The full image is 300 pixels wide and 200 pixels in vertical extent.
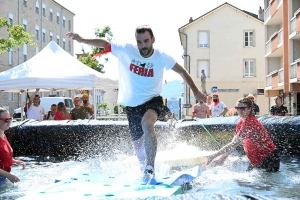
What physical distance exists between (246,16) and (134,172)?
34416 millimetres

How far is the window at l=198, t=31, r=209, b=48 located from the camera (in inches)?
1500

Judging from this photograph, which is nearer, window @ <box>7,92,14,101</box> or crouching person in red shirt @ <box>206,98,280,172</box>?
crouching person in red shirt @ <box>206,98,280,172</box>

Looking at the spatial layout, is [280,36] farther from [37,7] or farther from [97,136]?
[37,7]

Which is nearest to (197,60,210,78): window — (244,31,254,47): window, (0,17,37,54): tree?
(244,31,254,47): window

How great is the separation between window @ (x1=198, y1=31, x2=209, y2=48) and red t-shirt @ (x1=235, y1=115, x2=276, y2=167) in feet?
110

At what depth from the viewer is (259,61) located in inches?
1485

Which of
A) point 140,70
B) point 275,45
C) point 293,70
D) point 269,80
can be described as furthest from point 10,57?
point 140,70

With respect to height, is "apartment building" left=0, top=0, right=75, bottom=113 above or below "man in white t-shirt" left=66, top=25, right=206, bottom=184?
above

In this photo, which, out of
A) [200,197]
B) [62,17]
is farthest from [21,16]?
[200,197]

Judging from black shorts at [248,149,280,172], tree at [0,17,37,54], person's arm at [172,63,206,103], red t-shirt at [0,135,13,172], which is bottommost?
black shorts at [248,149,280,172]

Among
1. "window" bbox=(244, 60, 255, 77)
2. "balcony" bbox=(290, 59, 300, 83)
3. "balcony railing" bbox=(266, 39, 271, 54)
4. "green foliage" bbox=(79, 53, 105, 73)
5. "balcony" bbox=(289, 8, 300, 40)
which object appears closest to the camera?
"balcony" bbox=(289, 8, 300, 40)

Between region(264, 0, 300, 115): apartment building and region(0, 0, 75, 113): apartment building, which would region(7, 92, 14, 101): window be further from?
region(264, 0, 300, 115): apartment building

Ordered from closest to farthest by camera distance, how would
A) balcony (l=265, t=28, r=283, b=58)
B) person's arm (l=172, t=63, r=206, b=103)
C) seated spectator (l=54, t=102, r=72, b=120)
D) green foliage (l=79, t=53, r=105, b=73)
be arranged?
1. person's arm (l=172, t=63, r=206, b=103)
2. seated spectator (l=54, t=102, r=72, b=120)
3. balcony (l=265, t=28, r=283, b=58)
4. green foliage (l=79, t=53, r=105, b=73)

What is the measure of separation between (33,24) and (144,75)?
4005 centimetres
